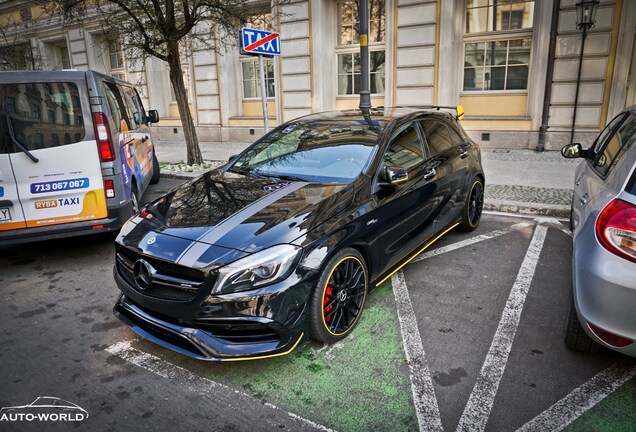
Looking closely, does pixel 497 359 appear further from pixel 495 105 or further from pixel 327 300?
pixel 495 105

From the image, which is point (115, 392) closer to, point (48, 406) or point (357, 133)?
point (48, 406)

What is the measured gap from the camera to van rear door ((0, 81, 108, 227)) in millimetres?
4715

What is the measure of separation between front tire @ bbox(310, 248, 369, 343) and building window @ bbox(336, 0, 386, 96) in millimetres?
10831

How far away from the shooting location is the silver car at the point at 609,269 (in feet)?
8.25

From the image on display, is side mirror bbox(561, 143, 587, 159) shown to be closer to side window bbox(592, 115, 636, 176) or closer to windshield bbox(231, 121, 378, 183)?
side window bbox(592, 115, 636, 176)

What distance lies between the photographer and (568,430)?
2.53m

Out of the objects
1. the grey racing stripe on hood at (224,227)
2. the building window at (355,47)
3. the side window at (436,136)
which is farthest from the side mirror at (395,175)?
A: the building window at (355,47)

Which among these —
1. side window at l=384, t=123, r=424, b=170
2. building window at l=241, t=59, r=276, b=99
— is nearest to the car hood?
side window at l=384, t=123, r=424, b=170

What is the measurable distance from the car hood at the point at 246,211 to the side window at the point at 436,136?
1571mm

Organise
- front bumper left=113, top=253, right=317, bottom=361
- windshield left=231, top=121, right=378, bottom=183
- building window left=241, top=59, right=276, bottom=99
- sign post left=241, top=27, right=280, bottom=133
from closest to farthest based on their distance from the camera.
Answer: front bumper left=113, top=253, right=317, bottom=361, windshield left=231, top=121, right=378, bottom=183, sign post left=241, top=27, right=280, bottom=133, building window left=241, top=59, right=276, bottom=99

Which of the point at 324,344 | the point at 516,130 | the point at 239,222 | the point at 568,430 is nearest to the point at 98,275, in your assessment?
the point at 239,222

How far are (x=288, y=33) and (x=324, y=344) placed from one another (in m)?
12.5

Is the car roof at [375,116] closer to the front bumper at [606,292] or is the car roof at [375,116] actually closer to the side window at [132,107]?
the front bumper at [606,292]

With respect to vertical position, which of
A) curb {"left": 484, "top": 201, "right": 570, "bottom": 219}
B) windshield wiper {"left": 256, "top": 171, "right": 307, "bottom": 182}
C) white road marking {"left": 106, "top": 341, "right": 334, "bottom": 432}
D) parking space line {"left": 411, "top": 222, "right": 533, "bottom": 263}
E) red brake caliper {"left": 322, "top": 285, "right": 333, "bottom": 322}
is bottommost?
white road marking {"left": 106, "top": 341, "right": 334, "bottom": 432}
